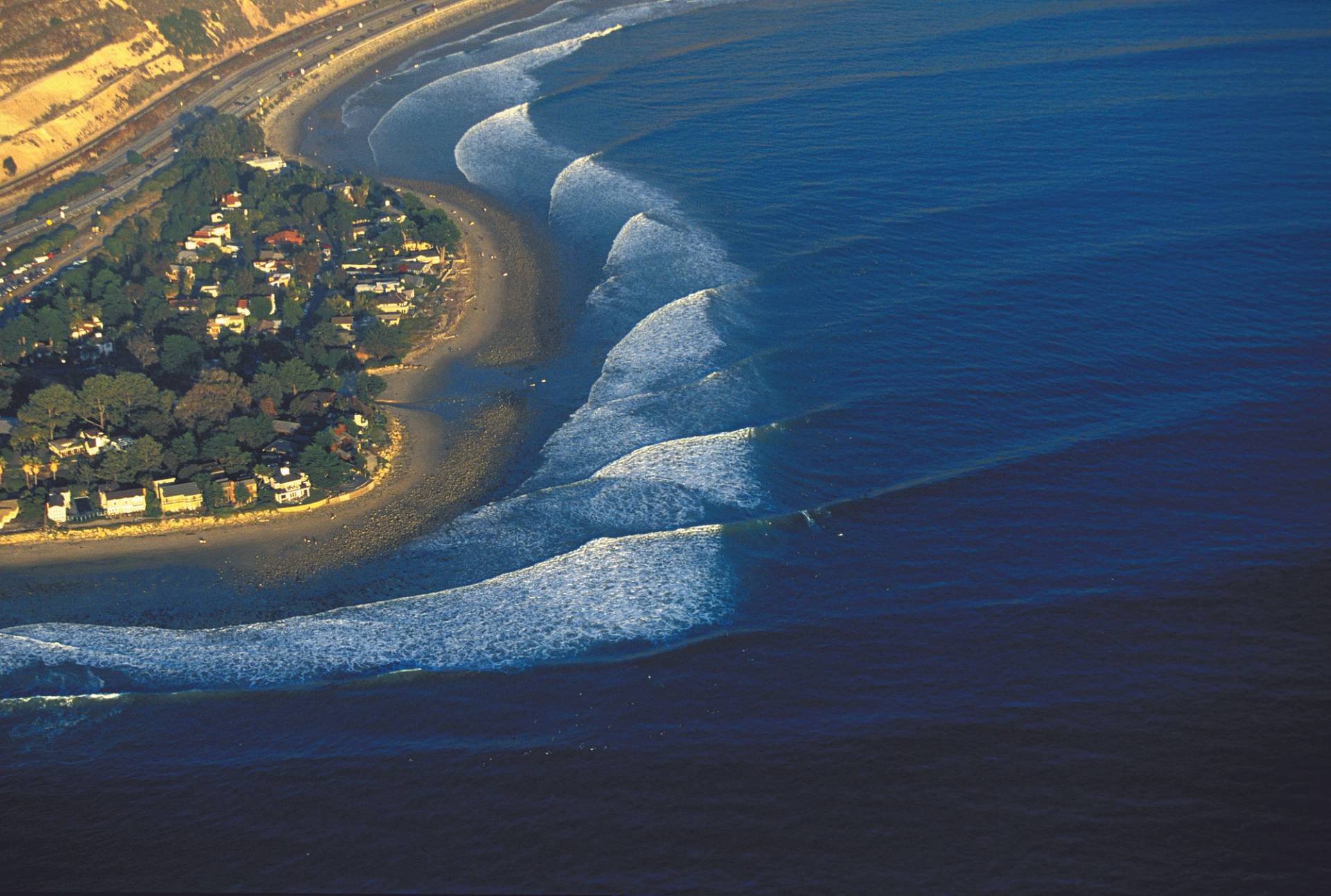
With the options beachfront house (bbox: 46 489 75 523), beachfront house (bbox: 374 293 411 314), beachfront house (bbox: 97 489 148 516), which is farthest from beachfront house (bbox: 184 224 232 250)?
beachfront house (bbox: 97 489 148 516)

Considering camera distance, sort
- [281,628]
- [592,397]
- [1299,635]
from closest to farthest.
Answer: [1299,635] → [281,628] → [592,397]

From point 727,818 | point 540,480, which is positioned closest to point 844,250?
point 540,480

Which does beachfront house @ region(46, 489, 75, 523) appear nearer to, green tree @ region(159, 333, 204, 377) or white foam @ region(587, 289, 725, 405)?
green tree @ region(159, 333, 204, 377)

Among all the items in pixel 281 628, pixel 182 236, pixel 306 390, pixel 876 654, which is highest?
pixel 182 236

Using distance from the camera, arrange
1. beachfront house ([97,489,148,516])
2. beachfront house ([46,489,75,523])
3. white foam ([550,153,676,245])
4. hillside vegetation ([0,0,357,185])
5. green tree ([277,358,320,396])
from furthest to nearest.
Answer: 1. hillside vegetation ([0,0,357,185])
2. white foam ([550,153,676,245])
3. green tree ([277,358,320,396])
4. beachfront house ([97,489,148,516])
5. beachfront house ([46,489,75,523])

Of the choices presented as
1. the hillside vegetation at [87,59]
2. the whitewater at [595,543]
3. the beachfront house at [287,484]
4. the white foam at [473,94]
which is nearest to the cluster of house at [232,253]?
the beachfront house at [287,484]

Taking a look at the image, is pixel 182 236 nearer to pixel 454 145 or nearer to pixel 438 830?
pixel 454 145
